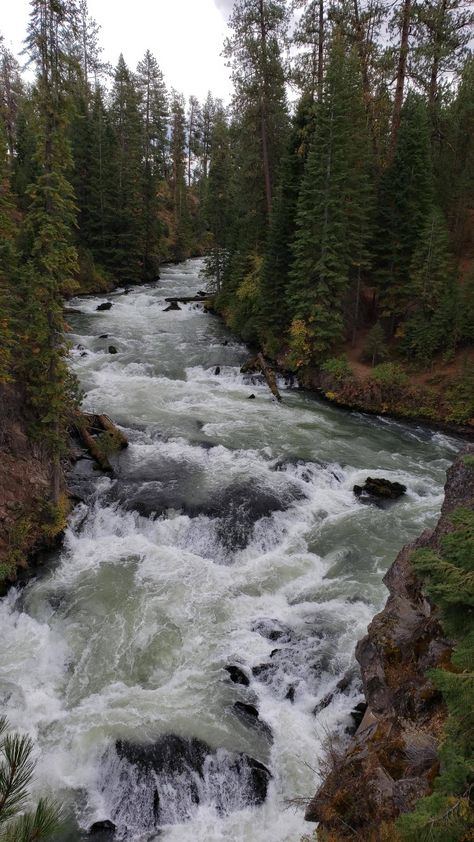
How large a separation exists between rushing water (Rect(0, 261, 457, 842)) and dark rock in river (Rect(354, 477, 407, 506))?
409mm

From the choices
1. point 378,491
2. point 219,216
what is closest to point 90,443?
point 378,491

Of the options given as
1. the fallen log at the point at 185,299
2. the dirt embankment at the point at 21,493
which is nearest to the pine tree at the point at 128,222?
the fallen log at the point at 185,299

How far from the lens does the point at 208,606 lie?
1152cm

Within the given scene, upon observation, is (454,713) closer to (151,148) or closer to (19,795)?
(19,795)

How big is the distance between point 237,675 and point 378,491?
8.15 metres

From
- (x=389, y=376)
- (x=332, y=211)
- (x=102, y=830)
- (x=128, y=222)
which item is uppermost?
(x=128, y=222)

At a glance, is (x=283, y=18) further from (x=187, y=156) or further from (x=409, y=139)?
(x=187, y=156)

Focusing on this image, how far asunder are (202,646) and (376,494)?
801cm

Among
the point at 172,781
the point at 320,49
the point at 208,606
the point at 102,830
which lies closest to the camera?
the point at 102,830

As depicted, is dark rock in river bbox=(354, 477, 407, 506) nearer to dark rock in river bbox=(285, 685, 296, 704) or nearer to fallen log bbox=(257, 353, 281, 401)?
dark rock in river bbox=(285, 685, 296, 704)

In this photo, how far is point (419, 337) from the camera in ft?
77.9

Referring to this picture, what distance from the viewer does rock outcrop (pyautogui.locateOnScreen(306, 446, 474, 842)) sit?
5.00 metres

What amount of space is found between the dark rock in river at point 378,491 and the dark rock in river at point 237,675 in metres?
7.58

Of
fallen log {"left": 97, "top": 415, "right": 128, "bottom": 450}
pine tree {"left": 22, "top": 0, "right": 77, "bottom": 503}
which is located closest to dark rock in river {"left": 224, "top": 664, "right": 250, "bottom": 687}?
pine tree {"left": 22, "top": 0, "right": 77, "bottom": 503}
